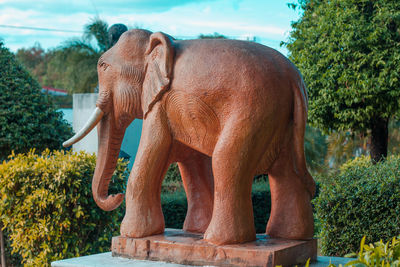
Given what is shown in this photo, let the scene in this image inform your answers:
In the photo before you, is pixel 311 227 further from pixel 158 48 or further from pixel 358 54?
pixel 358 54

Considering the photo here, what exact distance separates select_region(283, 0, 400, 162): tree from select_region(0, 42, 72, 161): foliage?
418cm

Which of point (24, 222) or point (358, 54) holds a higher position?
point (358, 54)

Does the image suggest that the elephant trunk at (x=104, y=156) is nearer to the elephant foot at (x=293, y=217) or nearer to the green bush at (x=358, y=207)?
the elephant foot at (x=293, y=217)

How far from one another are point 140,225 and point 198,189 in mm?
523

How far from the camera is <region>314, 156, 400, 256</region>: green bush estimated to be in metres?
4.95

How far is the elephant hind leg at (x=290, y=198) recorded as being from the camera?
2971 millimetres

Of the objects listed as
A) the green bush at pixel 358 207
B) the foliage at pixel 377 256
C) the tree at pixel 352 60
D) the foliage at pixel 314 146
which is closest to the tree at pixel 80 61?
the foliage at pixel 314 146

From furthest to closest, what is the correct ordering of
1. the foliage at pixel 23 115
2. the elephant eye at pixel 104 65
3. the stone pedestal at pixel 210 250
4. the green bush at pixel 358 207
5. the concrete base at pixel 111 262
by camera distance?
the foliage at pixel 23 115
the green bush at pixel 358 207
the elephant eye at pixel 104 65
the concrete base at pixel 111 262
the stone pedestal at pixel 210 250

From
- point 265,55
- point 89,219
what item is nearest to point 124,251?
point 265,55

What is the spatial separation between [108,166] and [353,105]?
573 centimetres

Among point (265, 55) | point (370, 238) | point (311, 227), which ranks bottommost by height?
point (370, 238)

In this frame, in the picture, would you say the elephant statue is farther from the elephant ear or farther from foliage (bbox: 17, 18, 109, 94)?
foliage (bbox: 17, 18, 109, 94)

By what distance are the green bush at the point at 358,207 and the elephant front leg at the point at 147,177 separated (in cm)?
277

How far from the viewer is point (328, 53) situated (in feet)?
24.9
